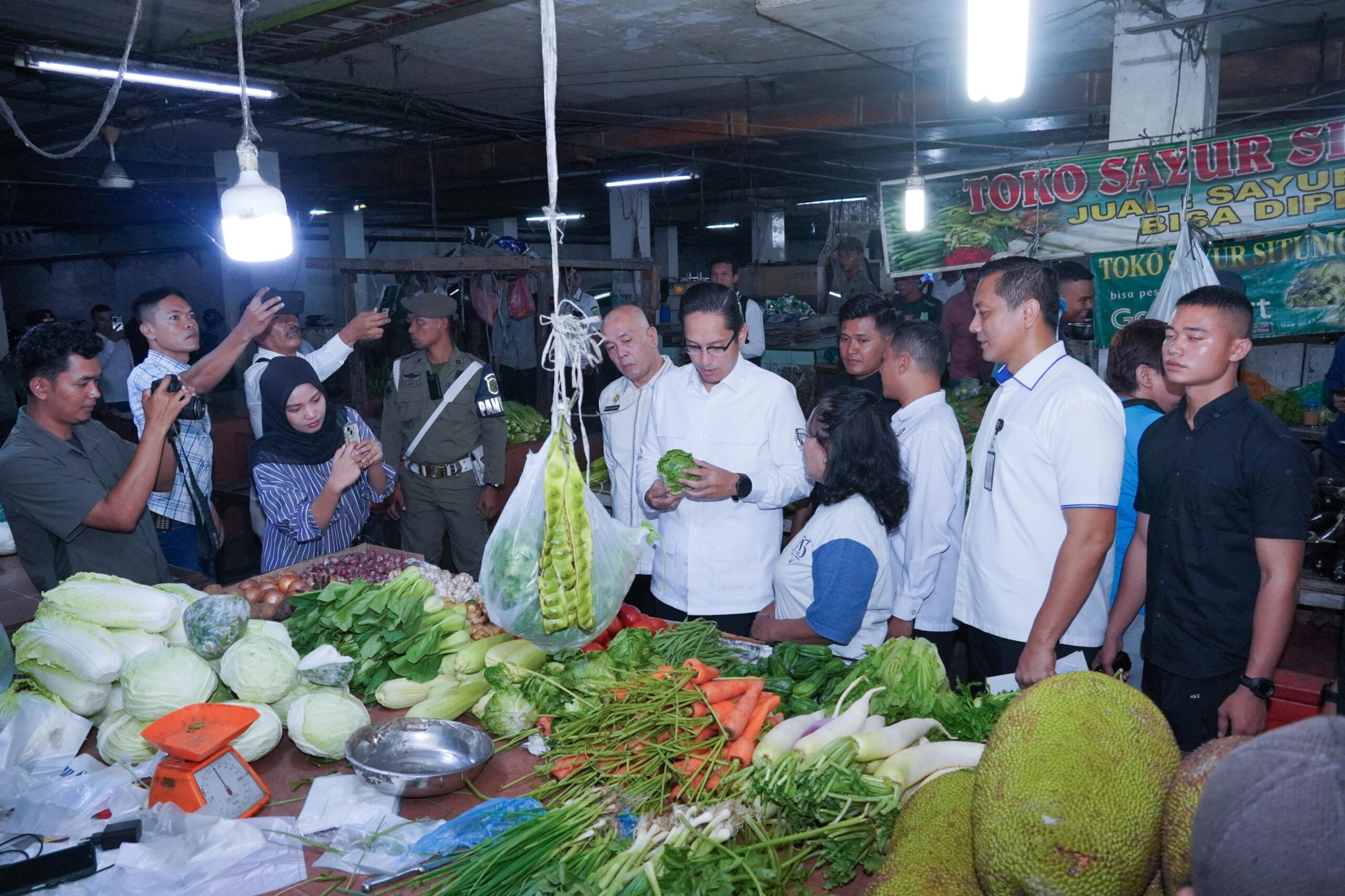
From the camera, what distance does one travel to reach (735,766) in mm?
2098

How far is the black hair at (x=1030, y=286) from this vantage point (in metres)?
2.98

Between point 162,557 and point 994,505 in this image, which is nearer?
point 994,505

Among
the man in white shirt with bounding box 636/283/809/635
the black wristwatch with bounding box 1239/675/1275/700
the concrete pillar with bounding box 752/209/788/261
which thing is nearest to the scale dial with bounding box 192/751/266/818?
the man in white shirt with bounding box 636/283/809/635

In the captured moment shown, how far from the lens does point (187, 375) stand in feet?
13.9

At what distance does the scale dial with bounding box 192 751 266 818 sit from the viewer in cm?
205

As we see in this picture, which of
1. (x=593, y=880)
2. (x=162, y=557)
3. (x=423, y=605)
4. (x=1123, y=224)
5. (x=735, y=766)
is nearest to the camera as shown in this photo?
(x=593, y=880)

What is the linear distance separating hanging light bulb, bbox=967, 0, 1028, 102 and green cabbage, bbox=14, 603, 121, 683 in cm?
285

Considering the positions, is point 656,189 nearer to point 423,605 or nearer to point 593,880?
point 423,605

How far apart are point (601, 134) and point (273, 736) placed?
8209mm

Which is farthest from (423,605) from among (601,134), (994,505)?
(601,134)

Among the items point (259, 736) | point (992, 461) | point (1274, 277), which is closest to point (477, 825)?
point (259, 736)

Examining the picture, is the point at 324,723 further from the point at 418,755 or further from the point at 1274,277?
the point at 1274,277

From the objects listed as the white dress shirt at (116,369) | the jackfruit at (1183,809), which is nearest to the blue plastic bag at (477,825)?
the jackfruit at (1183,809)

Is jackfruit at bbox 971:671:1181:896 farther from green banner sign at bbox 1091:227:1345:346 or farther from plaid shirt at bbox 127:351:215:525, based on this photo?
green banner sign at bbox 1091:227:1345:346
